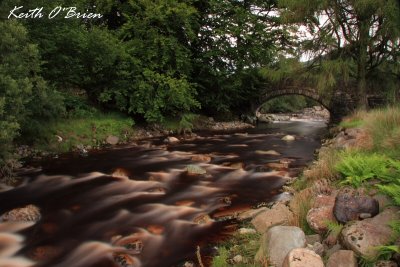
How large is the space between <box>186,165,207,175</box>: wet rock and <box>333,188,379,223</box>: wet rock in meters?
6.42

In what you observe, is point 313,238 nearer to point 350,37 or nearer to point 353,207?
point 353,207

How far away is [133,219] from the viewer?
723 centimetres

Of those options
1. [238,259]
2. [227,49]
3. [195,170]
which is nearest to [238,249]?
[238,259]

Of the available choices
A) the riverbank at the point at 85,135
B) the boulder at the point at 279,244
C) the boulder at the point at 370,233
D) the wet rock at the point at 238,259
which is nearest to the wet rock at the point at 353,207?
the boulder at the point at 370,233

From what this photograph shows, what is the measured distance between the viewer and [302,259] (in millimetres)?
3932

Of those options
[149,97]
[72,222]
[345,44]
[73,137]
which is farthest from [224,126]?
[72,222]

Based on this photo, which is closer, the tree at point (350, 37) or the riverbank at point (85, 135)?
the riverbank at point (85, 135)

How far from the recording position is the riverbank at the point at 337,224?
13.0 feet

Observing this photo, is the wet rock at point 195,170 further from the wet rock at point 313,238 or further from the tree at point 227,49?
the tree at point 227,49

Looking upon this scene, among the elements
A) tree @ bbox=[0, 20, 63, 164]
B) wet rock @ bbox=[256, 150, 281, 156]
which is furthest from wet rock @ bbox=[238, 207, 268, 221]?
wet rock @ bbox=[256, 150, 281, 156]

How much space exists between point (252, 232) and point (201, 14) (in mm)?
22284

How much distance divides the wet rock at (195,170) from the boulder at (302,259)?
7.06 metres

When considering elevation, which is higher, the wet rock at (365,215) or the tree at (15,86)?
the tree at (15,86)

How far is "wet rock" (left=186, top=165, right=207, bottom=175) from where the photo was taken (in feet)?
36.2
